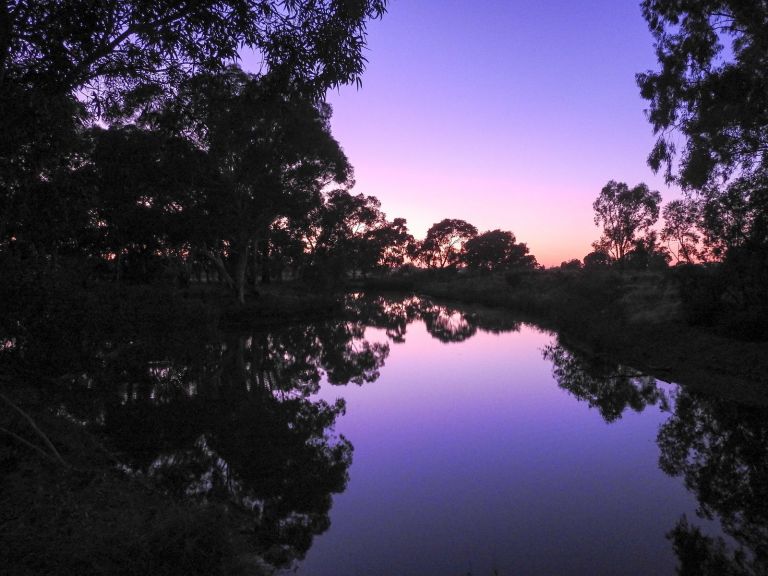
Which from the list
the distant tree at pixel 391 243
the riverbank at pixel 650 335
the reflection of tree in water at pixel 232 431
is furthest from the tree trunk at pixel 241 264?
the distant tree at pixel 391 243

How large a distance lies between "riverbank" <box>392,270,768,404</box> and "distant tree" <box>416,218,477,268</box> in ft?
183

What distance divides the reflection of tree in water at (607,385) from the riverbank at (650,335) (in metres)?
0.69

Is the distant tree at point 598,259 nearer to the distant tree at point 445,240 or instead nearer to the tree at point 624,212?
the tree at point 624,212

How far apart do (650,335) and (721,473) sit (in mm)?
11759

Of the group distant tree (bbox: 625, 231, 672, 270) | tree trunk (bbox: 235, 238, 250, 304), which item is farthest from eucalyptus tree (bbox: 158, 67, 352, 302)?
distant tree (bbox: 625, 231, 672, 270)

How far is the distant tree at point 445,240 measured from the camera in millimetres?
98062

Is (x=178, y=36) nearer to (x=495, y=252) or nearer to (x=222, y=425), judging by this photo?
(x=222, y=425)

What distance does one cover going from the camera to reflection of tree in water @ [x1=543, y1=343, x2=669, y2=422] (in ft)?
40.4

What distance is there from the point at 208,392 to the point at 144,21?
9470 millimetres

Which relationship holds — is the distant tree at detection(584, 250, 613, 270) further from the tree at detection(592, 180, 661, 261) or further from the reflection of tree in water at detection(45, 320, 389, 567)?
the reflection of tree in water at detection(45, 320, 389, 567)

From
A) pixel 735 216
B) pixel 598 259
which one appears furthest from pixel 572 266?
pixel 735 216

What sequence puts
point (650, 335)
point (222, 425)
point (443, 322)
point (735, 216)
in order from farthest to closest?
1. point (443, 322)
2. point (650, 335)
3. point (735, 216)
4. point (222, 425)

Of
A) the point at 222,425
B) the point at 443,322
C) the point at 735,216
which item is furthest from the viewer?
the point at 443,322

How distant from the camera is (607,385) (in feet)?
46.5
